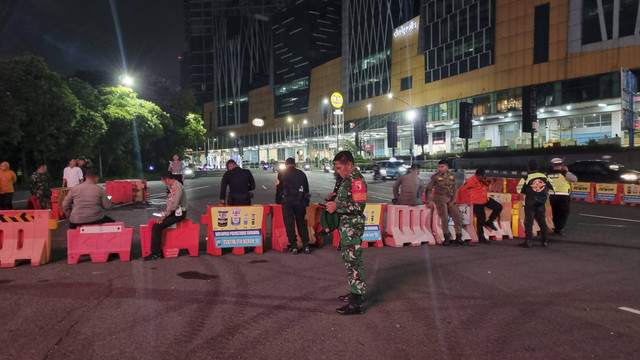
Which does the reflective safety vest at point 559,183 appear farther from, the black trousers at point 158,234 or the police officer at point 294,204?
the black trousers at point 158,234

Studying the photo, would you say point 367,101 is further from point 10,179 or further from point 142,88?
point 10,179

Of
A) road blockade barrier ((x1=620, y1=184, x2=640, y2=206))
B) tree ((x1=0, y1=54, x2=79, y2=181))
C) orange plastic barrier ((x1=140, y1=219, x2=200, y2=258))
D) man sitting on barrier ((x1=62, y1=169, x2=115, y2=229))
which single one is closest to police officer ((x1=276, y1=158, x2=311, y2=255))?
orange plastic barrier ((x1=140, y1=219, x2=200, y2=258))

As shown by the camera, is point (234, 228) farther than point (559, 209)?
No

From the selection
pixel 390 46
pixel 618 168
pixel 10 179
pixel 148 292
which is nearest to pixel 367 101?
pixel 390 46

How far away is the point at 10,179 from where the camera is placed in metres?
12.1

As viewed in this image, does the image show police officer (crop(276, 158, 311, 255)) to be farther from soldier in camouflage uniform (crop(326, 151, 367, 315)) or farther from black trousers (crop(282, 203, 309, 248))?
soldier in camouflage uniform (crop(326, 151, 367, 315))

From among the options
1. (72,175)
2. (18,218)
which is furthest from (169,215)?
(72,175)

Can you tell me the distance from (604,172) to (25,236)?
23.5 meters

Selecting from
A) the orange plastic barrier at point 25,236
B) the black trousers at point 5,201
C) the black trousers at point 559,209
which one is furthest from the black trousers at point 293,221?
the black trousers at point 5,201

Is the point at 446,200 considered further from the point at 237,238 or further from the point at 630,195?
the point at 630,195

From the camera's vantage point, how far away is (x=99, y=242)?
773 centimetres

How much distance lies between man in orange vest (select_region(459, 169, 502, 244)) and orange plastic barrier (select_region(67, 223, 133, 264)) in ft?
23.6

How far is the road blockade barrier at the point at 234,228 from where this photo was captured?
328 inches

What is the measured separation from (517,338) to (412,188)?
5.75 meters
